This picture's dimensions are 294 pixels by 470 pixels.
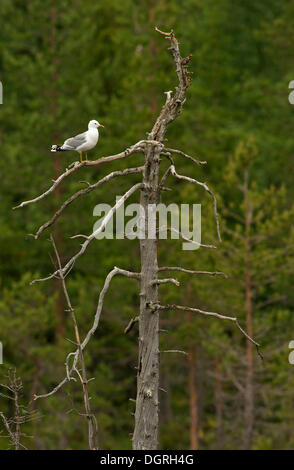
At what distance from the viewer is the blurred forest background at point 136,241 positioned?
18672 mm

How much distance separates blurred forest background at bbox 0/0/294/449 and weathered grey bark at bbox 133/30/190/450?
11116mm

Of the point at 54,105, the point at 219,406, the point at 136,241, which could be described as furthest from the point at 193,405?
the point at 54,105

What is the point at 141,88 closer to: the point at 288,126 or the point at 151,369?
the point at 288,126

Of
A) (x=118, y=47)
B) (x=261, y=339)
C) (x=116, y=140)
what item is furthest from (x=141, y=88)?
(x=261, y=339)

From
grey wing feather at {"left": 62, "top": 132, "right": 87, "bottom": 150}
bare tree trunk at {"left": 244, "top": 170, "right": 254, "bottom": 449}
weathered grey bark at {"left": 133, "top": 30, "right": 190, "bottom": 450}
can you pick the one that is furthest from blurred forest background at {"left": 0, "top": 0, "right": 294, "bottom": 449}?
weathered grey bark at {"left": 133, "top": 30, "right": 190, "bottom": 450}

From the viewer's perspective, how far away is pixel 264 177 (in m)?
23.7

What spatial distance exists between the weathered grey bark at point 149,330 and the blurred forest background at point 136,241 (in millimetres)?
11116

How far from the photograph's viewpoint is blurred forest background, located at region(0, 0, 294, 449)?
18672 millimetres

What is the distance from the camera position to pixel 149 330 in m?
6.79

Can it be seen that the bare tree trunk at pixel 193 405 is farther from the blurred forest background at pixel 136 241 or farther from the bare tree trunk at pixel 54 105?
the bare tree trunk at pixel 54 105

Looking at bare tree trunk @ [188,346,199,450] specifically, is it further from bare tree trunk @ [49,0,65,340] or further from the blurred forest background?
bare tree trunk @ [49,0,65,340]

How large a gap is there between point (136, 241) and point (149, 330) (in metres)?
15.6

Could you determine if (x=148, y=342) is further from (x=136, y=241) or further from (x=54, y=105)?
(x=54, y=105)

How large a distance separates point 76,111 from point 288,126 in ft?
21.3
